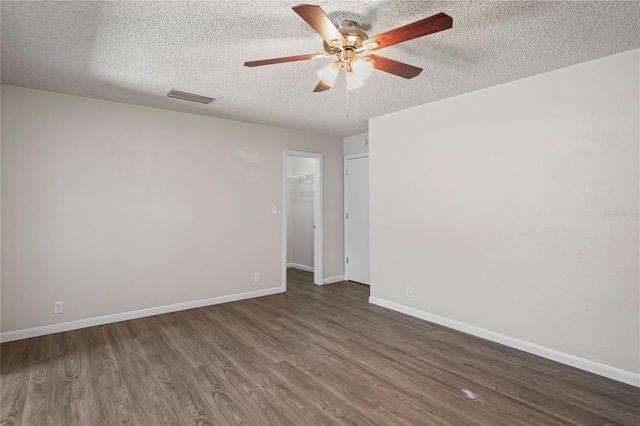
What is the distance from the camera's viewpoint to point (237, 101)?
3.71 m

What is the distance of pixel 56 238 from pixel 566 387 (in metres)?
4.78

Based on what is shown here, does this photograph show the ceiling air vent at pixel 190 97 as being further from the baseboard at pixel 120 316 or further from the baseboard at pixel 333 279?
the baseboard at pixel 333 279

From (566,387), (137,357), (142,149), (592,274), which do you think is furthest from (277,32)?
(566,387)

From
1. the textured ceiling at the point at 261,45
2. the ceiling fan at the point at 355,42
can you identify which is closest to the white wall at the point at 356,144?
the textured ceiling at the point at 261,45

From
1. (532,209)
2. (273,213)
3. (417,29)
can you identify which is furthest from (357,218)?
(417,29)

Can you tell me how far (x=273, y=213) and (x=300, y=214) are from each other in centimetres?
213

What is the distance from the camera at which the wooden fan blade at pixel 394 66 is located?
6.99 feet

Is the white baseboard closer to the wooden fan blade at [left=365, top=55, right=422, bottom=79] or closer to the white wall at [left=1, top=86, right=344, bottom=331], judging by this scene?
the white wall at [left=1, top=86, right=344, bottom=331]

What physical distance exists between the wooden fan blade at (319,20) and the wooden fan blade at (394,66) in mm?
291

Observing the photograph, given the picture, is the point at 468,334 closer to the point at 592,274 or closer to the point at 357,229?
the point at 592,274

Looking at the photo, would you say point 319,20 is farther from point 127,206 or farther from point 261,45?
point 127,206

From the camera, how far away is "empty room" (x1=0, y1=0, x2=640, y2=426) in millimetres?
2113

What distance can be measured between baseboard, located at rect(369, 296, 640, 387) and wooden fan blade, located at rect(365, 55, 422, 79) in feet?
8.51

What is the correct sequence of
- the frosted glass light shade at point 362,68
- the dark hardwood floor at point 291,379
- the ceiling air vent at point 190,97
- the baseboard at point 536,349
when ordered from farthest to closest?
the ceiling air vent at point 190,97
the baseboard at point 536,349
the dark hardwood floor at point 291,379
the frosted glass light shade at point 362,68
